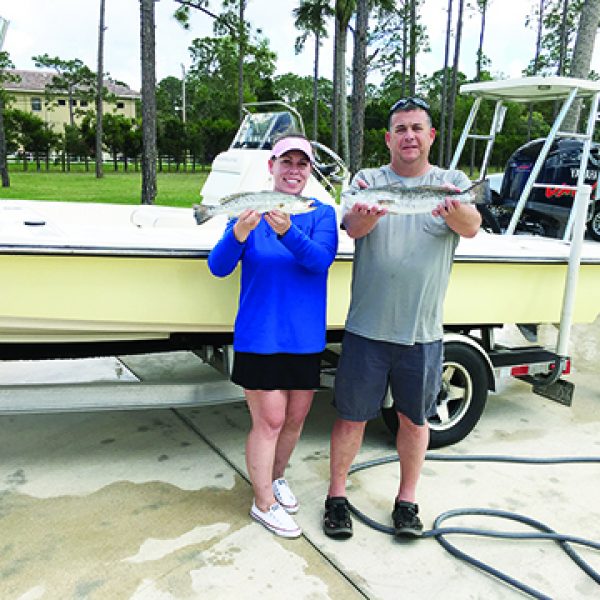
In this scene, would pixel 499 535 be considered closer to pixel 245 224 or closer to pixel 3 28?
pixel 245 224

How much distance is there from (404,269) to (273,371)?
26.8 inches

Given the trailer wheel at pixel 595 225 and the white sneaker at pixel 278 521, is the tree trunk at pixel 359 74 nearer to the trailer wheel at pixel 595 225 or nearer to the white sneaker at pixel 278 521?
the trailer wheel at pixel 595 225

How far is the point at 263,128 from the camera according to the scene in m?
4.68

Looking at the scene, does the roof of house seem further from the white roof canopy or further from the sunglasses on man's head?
the sunglasses on man's head

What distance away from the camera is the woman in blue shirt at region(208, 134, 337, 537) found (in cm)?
238

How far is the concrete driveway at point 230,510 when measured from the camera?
92.4 inches

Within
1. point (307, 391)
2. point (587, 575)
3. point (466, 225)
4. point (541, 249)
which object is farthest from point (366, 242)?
point (541, 249)

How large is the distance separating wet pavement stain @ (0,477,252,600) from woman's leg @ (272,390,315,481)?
0.29 meters

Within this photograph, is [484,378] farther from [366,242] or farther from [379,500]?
[366,242]

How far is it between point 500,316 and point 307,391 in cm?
176

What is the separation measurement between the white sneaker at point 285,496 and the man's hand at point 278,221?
1336mm

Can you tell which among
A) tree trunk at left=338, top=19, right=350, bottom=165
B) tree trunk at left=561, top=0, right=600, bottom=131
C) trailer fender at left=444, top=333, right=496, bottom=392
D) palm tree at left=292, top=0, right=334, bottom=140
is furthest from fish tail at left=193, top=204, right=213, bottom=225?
palm tree at left=292, top=0, right=334, bottom=140

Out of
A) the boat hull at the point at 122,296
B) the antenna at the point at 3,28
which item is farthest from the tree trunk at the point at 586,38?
the antenna at the point at 3,28

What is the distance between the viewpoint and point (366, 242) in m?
2.40
